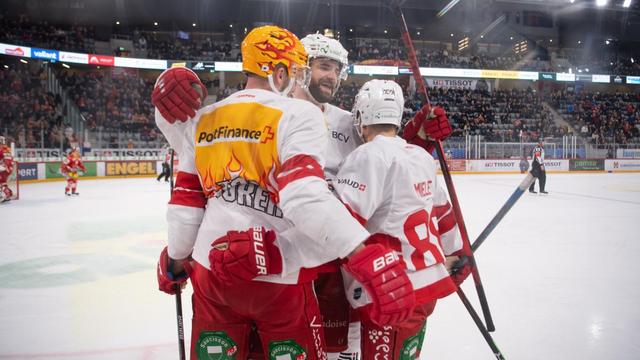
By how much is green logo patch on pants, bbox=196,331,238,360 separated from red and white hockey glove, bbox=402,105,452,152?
1392 mm

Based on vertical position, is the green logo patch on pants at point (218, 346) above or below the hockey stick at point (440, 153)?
below

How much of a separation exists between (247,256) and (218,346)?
1.16 feet

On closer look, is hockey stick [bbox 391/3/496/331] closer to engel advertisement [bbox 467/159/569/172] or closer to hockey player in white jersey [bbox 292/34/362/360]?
hockey player in white jersey [bbox 292/34/362/360]

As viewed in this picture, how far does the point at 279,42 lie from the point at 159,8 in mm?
27402

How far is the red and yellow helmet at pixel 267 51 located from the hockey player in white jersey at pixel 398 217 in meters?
0.43

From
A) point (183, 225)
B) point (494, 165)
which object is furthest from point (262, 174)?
point (494, 165)

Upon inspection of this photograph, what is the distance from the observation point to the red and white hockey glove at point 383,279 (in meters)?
1.17

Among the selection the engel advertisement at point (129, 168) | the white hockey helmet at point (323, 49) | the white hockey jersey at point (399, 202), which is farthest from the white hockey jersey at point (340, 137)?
the engel advertisement at point (129, 168)

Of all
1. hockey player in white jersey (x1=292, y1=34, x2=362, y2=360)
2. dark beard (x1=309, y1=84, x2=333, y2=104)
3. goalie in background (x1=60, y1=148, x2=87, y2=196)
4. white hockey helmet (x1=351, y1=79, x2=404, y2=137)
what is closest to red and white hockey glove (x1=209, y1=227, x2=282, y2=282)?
hockey player in white jersey (x1=292, y1=34, x2=362, y2=360)

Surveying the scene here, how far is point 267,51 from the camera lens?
1495 mm

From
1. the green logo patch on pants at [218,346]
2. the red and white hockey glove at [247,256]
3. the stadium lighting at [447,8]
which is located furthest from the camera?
the stadium lighting at [447,8]

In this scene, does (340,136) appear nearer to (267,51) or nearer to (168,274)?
(267,51)

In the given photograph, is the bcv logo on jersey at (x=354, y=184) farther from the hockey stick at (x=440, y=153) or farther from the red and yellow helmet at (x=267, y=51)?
the hockey stick at (x=440, y=153)

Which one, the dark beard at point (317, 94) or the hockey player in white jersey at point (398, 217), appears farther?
the dark beard at point (317, 94)
